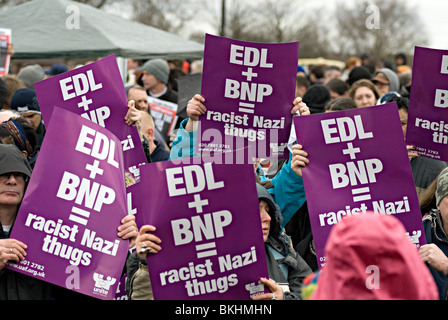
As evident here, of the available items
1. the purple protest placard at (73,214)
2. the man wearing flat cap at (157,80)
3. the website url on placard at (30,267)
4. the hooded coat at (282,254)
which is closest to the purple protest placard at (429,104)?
the hooded coat at (282,254)

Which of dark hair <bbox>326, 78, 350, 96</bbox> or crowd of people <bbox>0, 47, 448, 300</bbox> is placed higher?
dark hair <bbox>326, 78, 350, 96</bbox>

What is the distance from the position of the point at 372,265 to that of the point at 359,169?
73.1 inches

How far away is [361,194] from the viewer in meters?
3.95

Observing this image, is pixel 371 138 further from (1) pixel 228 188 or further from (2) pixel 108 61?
(2) pixel 108 61

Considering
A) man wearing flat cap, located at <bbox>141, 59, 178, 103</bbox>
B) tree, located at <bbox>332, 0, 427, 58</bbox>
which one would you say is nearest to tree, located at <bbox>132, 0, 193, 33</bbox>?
tree, located at <bbox>332, 0, 427, 58</bbox>

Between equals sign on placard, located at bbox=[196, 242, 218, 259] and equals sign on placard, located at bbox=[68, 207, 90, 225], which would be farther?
equals sign on placard, located at bbox=[68, 207, 90, 225]

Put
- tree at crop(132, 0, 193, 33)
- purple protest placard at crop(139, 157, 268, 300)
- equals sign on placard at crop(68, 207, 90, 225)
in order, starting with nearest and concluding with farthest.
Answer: purple protest placard at crop(139, 157, 268, 300) < equals sign on placard at crop(68, 207, 90, 225) < tree at crop(132, 0, 193, 33)

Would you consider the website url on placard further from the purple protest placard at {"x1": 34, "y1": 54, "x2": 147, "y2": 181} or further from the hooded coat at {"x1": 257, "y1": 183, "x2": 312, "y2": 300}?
the purple protest placard at {"x1": 34, "y1": 54, "x2": 147, "y2": 181}

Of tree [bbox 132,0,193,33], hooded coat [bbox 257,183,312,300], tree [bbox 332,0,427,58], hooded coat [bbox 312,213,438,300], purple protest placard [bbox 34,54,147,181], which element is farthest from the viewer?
tree [bbox 332,0,427,58]

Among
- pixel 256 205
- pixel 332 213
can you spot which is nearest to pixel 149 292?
pixel 256 205

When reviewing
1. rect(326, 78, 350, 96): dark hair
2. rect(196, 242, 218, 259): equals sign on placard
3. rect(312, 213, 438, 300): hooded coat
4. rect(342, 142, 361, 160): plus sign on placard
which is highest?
rect(326, 78, 350, 96): dark hair

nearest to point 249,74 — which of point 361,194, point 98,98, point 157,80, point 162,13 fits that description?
point 98,98

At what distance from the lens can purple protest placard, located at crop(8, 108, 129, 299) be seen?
11.4 ft

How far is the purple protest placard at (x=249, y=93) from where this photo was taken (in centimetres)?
467
